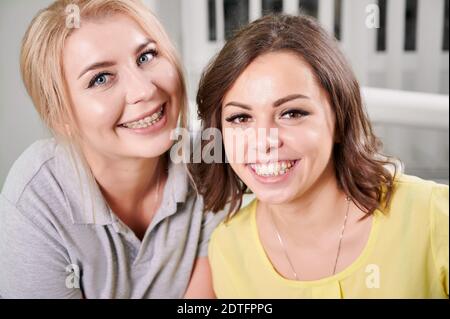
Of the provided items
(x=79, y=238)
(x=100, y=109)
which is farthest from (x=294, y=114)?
(x=79, y=238)

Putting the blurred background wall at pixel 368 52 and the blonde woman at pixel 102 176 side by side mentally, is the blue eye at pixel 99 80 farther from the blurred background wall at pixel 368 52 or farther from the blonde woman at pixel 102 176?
the blurred background wall at pixel 368 52

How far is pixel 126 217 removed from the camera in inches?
34.7

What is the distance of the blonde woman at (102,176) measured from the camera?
0.74 metres

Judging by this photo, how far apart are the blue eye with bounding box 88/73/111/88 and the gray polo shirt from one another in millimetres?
134

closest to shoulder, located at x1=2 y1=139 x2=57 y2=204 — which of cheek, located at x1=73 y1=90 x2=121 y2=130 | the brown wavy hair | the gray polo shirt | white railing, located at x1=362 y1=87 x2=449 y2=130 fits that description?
the gray polo shirt

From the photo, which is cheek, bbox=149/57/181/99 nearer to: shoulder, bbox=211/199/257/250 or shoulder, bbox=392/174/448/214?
shoulder, bbox=211/199/257/250

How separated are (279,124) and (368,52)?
1.14ft

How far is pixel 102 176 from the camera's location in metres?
0.86

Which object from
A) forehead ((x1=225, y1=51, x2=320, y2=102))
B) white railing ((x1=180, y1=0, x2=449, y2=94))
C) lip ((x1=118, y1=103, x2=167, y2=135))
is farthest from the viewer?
white railing ((x1=180, y1=0, x2=449, y2=94))

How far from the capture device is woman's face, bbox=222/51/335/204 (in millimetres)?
668

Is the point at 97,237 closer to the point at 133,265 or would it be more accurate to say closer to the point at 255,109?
the point at 133,265

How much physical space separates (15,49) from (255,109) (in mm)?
410

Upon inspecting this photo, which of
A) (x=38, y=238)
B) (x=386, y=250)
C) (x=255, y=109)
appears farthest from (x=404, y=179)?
(x=38, y=238)

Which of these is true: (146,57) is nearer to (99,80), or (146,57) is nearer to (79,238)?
(99,80)
